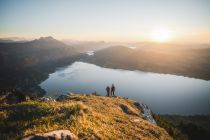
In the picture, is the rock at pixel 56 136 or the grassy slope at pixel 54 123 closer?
the rock at pixel 56 136

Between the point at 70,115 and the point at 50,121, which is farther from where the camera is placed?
the point at 70,115

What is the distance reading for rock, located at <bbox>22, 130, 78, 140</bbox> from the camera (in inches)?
587

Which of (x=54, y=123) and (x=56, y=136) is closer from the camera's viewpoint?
(x=56, y=136)

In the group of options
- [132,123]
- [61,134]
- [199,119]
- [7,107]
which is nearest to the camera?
[61,134]

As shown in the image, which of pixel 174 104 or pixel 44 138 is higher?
pixel 44 138

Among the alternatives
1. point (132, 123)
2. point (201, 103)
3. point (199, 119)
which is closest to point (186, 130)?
point (132, 123)

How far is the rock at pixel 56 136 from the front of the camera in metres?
14.9

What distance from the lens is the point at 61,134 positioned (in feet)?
52.6

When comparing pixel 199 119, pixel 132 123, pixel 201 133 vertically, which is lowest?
pixel 199 119

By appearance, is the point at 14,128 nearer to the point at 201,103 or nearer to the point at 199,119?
the point at 199,119

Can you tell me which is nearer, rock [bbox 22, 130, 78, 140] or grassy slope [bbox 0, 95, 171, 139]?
rock [bbox 22, 130, 78, 140]

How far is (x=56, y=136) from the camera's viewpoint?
610 inches

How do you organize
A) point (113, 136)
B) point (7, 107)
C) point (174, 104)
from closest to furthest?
point (113, 136), point (7, 107), point (174, 104)

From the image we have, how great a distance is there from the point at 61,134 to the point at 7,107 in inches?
503
